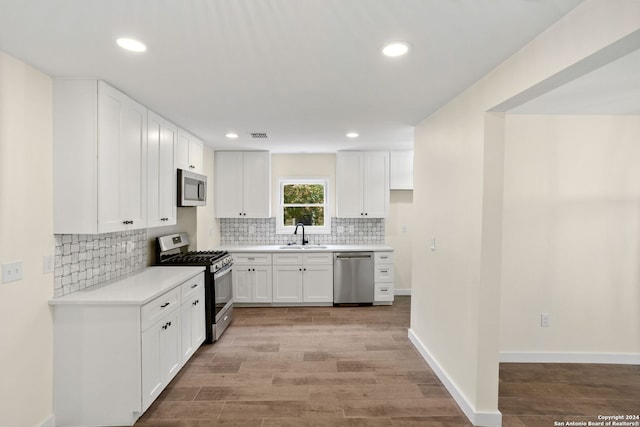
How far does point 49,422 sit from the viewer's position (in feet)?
7.15

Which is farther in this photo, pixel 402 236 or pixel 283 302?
pixel 402 236

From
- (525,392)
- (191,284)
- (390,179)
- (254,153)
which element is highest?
(254,153)

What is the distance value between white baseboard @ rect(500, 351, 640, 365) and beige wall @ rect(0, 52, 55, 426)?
149 inches

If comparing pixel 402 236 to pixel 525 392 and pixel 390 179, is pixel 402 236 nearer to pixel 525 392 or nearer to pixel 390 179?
pixel 390 179

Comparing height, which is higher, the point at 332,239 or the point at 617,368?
the point at 332,239

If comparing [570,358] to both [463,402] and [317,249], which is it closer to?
[463,402]

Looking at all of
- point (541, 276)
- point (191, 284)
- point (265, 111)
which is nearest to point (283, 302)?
point (191, 284)

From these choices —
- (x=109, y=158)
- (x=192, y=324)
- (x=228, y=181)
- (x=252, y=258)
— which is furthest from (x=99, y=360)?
(x=228, y=181)

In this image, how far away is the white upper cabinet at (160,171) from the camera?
9.86 feet

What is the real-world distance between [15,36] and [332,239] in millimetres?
4441

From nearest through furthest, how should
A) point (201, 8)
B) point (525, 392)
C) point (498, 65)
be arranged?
point (201, 8)
point (498, 65)
point (525, 392)

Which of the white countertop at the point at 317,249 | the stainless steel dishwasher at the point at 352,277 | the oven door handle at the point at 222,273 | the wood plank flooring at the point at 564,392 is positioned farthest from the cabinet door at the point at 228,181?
the wood plank flooring at the point at 564,392

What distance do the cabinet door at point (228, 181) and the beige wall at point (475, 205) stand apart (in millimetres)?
2971

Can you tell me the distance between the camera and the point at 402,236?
5566mm
